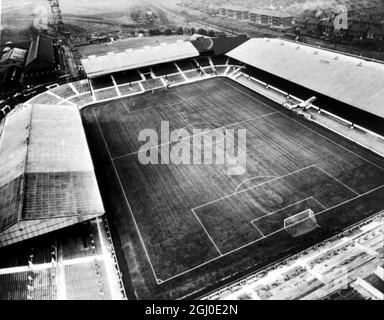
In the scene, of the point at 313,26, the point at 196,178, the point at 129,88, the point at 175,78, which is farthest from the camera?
the point at 313,26

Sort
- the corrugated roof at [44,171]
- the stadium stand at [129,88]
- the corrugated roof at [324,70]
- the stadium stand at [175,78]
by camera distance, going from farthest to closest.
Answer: the stadium stand at [175,78] → the stadium stand at [129,88] → the corrugated roof at [324,70] → the corrugated roof at [44,171]

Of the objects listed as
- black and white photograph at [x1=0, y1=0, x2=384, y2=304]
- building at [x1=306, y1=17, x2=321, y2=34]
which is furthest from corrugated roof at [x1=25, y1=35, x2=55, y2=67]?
building at [x1=306, y1=17, x2=321, y2=34]

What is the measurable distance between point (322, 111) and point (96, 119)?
56.9 metres

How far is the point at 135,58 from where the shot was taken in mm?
104062

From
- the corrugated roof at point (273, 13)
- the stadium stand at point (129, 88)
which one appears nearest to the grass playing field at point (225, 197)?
the stadium stand at point (129, 88)

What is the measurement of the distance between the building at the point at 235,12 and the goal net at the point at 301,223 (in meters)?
159

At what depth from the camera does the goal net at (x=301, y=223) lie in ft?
154

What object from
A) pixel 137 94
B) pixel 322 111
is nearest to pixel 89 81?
pixel 137 94

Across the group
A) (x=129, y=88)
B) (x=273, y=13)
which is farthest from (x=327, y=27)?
(x=129, y=88)

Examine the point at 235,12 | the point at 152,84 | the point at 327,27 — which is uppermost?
the point at 235,12

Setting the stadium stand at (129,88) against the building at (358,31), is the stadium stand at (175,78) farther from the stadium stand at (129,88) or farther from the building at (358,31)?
the building at (358,31)

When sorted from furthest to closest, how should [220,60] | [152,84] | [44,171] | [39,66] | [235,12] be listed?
[235,12], [220,60], [39,66], [152,84], [44,171]

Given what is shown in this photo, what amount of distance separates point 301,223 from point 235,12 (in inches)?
6686

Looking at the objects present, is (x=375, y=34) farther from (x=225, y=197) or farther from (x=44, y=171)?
(x=44, y=171)
